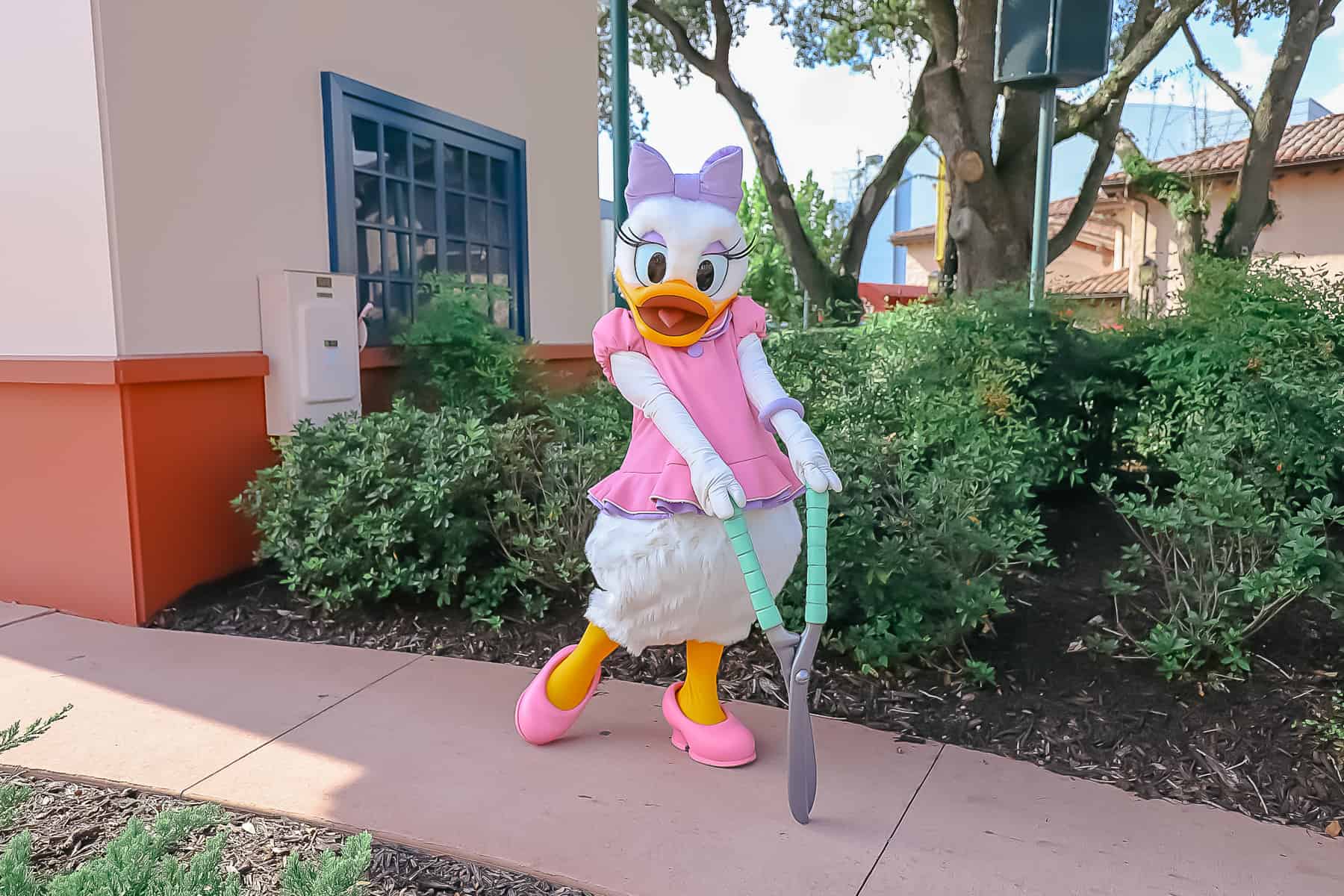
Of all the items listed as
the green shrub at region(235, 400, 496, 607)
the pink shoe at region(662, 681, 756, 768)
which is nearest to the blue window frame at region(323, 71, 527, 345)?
the green shrub at region(235, 400, 496, 607)

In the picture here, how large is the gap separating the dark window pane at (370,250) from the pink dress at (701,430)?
323 cm

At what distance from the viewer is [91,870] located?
1.70 m

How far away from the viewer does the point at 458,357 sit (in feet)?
17.4

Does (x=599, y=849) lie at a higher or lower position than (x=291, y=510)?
lower

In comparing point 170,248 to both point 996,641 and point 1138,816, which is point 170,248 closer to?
point 996,641

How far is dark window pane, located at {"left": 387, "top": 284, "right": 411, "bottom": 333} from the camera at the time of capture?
576cm

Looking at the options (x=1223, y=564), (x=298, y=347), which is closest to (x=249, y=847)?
(x=298, y=347)

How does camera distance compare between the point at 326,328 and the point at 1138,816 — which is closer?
the point at 1138,816

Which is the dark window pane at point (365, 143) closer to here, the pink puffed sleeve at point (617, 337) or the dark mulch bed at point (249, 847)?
the pink puffed sleeve at point (617, 337)

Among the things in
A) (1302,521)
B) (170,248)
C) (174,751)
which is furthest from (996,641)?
(170,248)

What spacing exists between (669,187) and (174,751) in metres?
2.30

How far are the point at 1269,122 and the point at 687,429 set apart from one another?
7701 mm

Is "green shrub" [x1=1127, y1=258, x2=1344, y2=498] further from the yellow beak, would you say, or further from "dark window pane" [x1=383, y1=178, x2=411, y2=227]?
"dark window pane" [x1=383, y1=178, x2=411, y2=227]

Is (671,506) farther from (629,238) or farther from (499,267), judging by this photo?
(499,267)
